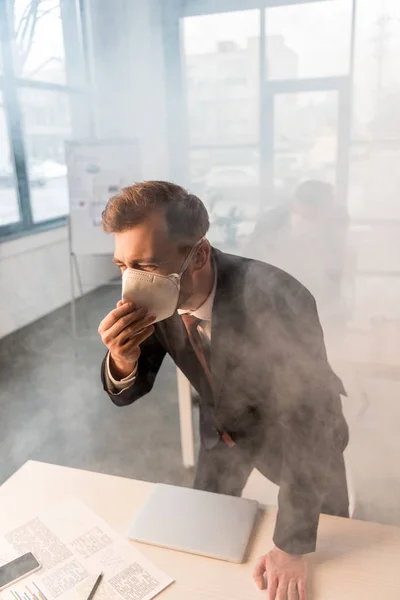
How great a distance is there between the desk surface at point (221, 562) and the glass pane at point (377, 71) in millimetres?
730

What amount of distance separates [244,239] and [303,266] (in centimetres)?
16

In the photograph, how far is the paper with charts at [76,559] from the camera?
0.71 metres

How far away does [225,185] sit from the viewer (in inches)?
44.4

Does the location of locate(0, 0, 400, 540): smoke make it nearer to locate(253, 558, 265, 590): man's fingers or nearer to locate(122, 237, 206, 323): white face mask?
locate(122, 237, 206, 323): white face mask

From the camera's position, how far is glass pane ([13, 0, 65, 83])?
43.2 inches

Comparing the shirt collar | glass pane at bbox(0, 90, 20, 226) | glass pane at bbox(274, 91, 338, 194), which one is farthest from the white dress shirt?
glass pane at bbox(0, 90, 20, 226)

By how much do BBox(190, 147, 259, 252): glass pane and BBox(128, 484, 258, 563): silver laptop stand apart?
1.70 ft

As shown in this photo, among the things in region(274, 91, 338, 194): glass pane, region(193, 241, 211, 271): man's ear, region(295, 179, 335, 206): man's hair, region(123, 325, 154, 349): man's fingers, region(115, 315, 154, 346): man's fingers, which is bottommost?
region(123, 325, 154, 349): man's fingers

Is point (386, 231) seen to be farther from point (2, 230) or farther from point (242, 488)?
point (2, 230)

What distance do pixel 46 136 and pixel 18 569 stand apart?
38.1 inches

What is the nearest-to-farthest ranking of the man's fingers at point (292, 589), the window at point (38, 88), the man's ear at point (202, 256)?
the man's fingers at point (292, 589), the man's ear at point (202, 256), the window at point (38, 88)

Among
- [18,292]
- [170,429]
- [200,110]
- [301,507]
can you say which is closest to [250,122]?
[200,110]

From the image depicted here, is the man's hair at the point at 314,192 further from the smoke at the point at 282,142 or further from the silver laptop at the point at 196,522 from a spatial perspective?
the silver laptop at the point at 196,522

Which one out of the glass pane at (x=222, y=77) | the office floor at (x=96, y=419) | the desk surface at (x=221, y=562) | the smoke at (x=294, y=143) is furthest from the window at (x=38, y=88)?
the desk surface at (x=221, y=562)
